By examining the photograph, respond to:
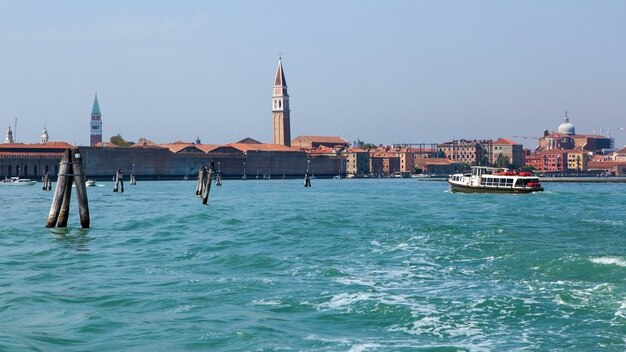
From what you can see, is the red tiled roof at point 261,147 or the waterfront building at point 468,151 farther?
the waterfront building at point 468,151

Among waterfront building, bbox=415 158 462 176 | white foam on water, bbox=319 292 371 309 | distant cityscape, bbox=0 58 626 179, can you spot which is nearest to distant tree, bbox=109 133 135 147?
distant cityscape, bbox=0 58 626 179

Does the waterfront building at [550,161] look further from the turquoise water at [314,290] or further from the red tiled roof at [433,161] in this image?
the turquoise water at [314,290]

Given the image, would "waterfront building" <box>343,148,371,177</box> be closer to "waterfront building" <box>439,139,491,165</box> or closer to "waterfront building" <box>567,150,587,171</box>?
"waterfront building" <box>439,139,491,165</box>

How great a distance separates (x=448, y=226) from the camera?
24719 mm

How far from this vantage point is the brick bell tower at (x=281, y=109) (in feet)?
470

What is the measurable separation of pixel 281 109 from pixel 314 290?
130m

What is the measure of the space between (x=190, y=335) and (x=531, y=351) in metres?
3.31

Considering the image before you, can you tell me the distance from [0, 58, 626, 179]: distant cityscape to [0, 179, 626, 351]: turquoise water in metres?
94.8

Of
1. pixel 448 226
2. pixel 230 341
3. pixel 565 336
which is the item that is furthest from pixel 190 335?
pixel 448 226

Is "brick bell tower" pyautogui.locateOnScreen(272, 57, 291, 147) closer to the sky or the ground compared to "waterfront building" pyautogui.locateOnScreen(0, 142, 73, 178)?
closer to the sky

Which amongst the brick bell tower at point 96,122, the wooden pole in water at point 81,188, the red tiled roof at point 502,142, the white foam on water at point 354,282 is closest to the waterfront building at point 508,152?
the red tiled roof at point 502,142

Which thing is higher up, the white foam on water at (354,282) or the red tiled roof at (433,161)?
the red tiled roof at (433,161)

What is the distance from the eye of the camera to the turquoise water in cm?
1048

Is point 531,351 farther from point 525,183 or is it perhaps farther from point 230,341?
point 525,183
